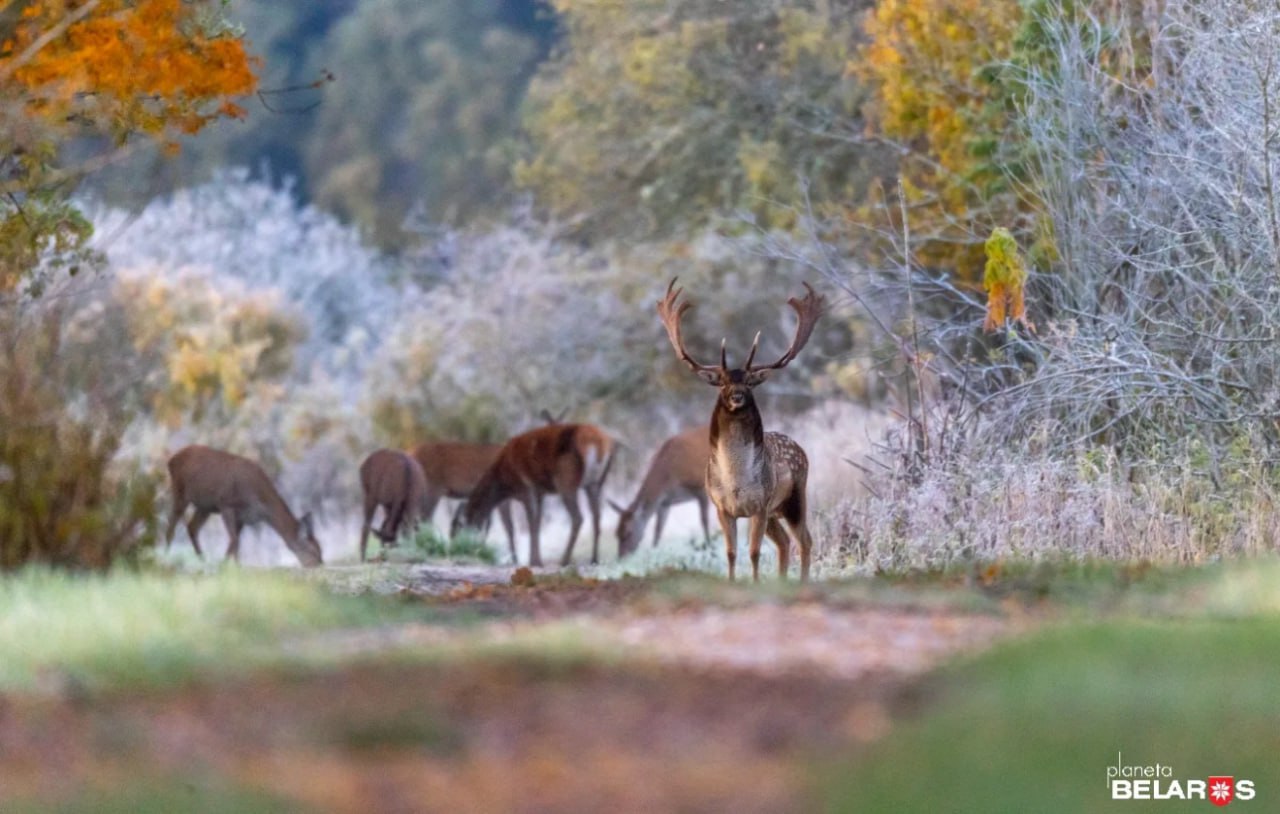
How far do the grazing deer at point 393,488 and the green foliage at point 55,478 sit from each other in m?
9.08

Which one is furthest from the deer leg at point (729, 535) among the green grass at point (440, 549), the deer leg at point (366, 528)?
the deer leg at point (366, 528)

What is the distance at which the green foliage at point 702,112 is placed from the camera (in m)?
29.9

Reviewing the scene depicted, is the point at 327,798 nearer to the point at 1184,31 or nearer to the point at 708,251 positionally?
the point at 1184,31

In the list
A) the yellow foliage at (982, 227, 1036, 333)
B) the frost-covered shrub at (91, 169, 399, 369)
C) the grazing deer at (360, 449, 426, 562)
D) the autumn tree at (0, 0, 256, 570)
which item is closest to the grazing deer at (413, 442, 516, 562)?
the grazing deer at (360, 449, 426, 562)

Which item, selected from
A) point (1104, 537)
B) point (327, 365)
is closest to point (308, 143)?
point (327, 365)

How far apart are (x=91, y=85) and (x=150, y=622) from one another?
5.02 m

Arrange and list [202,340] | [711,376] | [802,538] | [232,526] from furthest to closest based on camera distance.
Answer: [202,340], [232,526], [802,538], [711,376]

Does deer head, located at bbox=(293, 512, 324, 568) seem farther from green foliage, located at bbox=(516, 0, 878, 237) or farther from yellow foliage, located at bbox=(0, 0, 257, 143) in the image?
green foliage, located at bbox=(516, 0, 878, 237)

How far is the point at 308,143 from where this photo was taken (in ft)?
189

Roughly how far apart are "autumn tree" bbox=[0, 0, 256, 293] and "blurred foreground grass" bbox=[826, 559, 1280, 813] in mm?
6789

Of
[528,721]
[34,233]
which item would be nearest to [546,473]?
[34,233]

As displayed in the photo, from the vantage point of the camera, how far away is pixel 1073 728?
23.2 ft

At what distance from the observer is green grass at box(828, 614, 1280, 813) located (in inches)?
251

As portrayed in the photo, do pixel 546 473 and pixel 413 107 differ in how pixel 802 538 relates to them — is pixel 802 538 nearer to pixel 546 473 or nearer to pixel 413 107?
pixel 546 473
